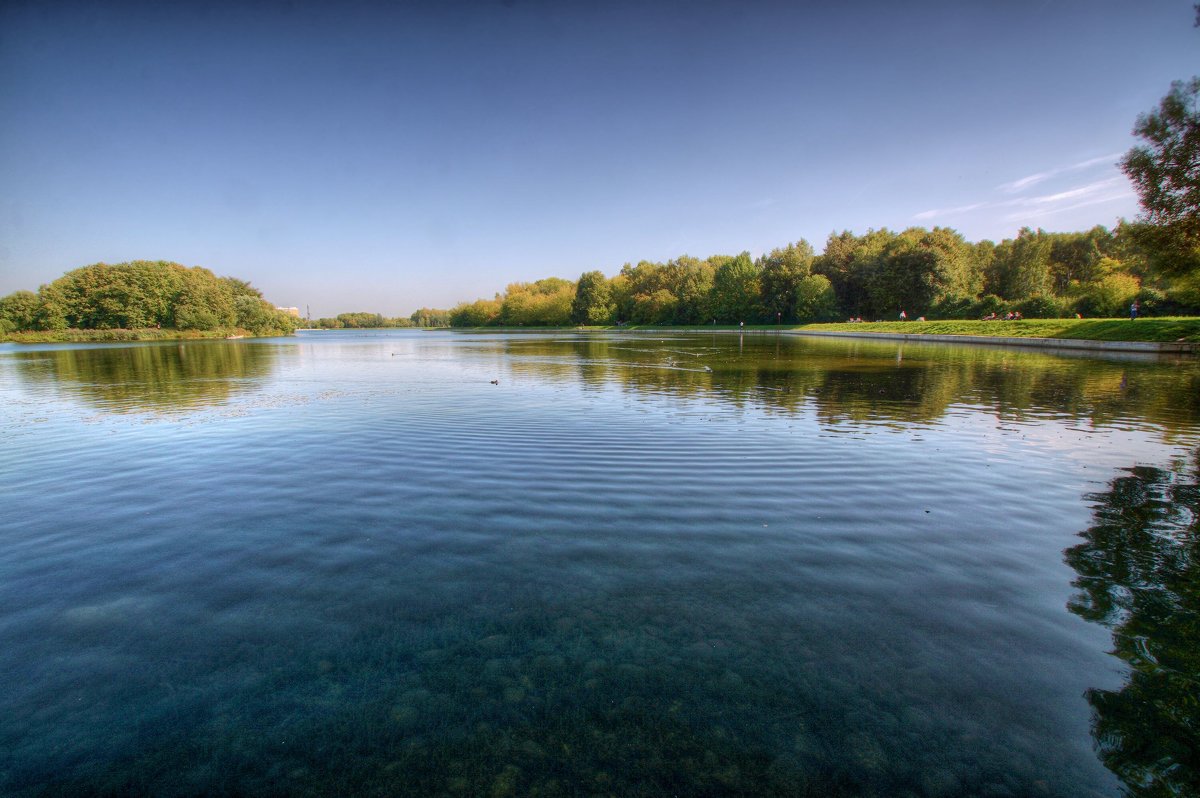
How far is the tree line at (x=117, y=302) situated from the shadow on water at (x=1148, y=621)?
12374cm

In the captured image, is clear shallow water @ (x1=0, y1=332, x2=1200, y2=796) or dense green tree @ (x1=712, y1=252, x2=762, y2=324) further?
dense green tree @ (x1=712, y1=252, x2=762, y2=324)

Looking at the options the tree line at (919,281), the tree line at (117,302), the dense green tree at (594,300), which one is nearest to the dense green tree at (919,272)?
the tree line at (919,281)

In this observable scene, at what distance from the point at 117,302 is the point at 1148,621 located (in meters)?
133

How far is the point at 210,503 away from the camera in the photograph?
8.41 meters

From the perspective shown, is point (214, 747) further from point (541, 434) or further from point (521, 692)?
point (541, 434)

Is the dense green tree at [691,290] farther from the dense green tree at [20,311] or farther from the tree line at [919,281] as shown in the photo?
Answer: the dense green tree at [20,311]

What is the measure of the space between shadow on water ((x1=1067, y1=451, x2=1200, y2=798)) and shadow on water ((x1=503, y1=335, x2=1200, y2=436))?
6468 millimetres

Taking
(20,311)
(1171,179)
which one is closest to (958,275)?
(1171,179)

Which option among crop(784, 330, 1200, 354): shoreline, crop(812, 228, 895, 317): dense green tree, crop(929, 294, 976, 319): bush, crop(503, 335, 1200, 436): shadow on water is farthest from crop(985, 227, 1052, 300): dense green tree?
crop(503, 335, 1200, 436): shadow on water

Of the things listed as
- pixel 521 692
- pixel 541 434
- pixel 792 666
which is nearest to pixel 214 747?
pixel 521 692

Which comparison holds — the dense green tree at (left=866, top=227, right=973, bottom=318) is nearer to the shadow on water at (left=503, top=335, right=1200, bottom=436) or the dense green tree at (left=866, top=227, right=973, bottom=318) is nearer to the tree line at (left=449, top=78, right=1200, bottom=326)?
the tree line at (left=449, top=78, right=1200, bottom=326)

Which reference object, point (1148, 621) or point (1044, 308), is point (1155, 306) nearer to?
point (1044, 308)

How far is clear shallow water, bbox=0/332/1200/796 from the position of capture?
134 inches

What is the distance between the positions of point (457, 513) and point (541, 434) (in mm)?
5324
